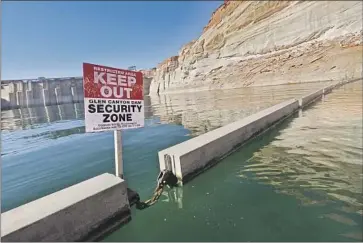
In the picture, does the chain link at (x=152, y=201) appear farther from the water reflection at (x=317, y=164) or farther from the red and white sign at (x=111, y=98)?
the water reflection at (x=317, y=164)

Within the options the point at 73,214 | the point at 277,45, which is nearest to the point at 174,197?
the point at 73,214

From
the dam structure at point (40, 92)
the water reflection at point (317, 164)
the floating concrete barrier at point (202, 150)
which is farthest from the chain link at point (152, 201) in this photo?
the dam structure at point (40, 92)

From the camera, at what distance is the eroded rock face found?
47.4 metres

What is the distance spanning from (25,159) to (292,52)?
56.1 m

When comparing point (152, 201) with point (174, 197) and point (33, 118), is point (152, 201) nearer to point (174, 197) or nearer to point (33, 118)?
point (174, 197)

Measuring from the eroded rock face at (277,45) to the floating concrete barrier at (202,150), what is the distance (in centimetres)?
4552

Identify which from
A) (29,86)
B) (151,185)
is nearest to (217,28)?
(151,185)

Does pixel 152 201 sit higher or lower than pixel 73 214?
lower

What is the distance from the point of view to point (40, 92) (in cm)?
15050

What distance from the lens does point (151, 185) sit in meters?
6.29

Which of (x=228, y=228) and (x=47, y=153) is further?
(x=47, y=153)

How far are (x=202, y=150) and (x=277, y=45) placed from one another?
5783 centimetres

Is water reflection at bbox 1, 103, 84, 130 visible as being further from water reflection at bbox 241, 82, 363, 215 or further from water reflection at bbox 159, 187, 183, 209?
water reflection at bbox 241, 82, 363, 215

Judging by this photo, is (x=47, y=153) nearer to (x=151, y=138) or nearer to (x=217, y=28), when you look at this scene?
(x=151, y=138)
